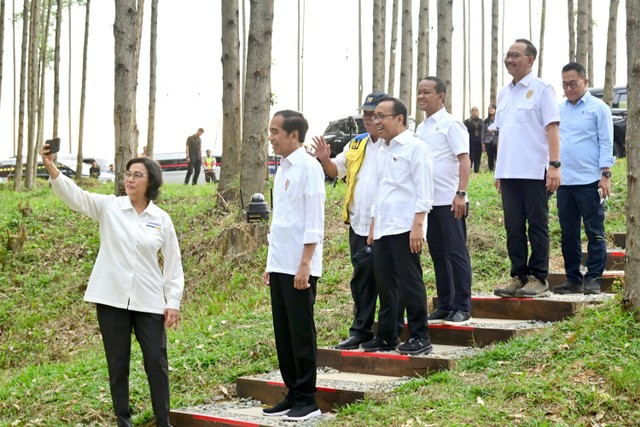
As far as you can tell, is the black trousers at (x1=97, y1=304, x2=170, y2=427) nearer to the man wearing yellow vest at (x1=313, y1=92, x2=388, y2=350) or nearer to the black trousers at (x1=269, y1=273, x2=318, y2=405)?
the black trousers at (x1=269, y1=273, x2=318, y2=405)

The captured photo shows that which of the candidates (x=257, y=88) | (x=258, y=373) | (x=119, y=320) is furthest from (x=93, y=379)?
(x=257, y=88)

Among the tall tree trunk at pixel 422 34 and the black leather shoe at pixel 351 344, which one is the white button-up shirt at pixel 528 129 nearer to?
the black leather shoe at pixel 351 344

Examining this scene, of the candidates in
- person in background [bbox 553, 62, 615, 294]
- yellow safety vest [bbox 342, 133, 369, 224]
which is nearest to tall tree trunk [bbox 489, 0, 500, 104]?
person in background [bbox 553, 62, 615, 294]

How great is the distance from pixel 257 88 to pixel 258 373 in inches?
244

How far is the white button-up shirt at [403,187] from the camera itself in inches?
271

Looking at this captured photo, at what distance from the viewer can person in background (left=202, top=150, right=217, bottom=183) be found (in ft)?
107

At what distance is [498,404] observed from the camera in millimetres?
5727

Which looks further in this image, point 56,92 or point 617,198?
point 56,92

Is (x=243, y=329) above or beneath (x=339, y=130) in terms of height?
beneath

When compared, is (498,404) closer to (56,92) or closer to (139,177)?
(139,177)

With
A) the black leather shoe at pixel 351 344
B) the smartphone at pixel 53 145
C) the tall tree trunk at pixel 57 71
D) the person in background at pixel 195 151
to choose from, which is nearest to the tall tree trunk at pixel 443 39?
the black leather shoe at pixel 351 344

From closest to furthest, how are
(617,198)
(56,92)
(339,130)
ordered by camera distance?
(617,198) < (339,130) < (56,92)

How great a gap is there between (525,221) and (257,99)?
6212 mm

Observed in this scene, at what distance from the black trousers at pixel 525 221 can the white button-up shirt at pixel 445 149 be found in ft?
1.84
